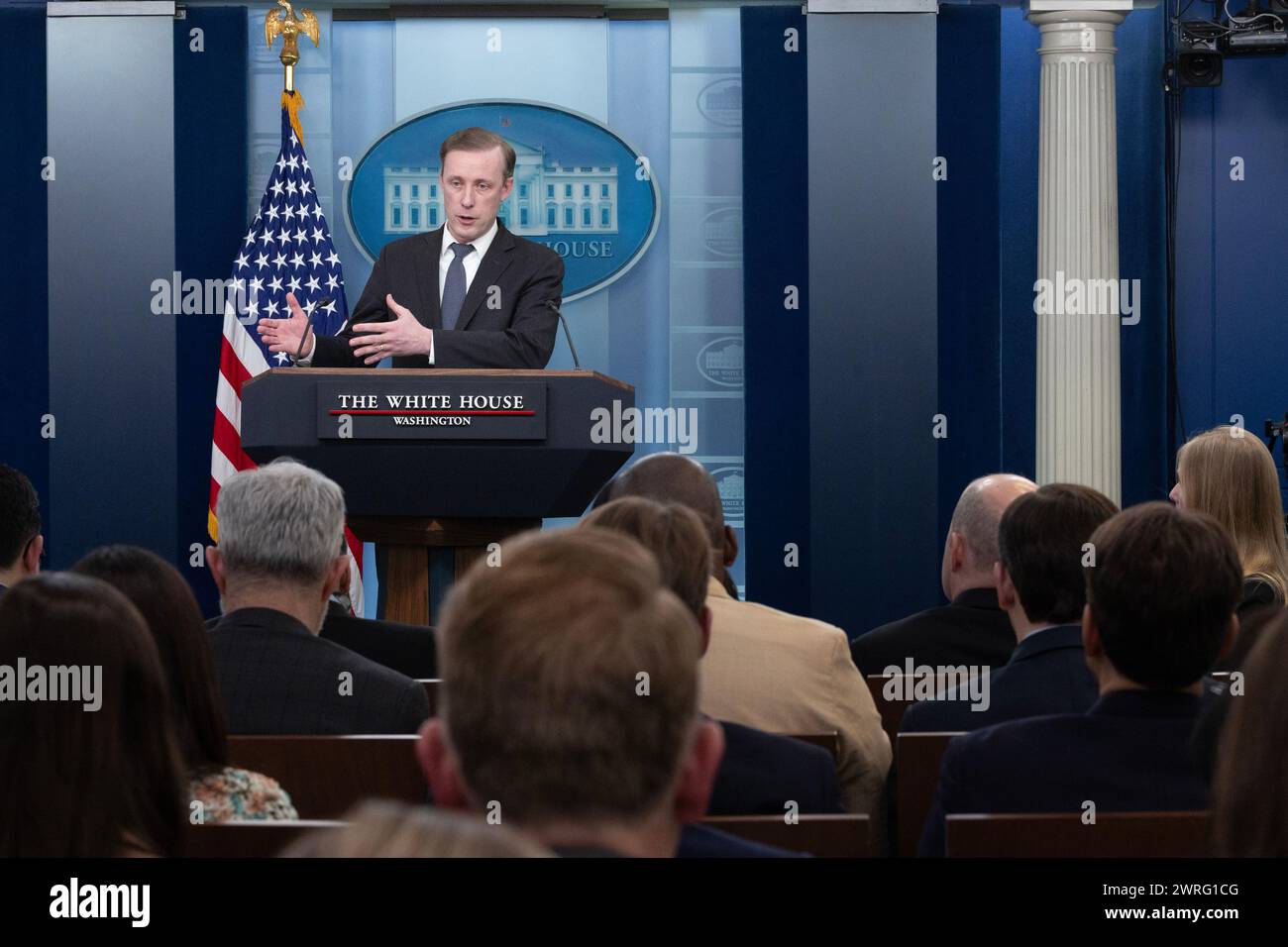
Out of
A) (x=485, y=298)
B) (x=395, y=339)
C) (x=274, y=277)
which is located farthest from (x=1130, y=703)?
(x=274, y=277)

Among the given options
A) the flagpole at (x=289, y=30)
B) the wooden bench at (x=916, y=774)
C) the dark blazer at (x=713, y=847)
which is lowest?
the wooden bench at (x=916, y=774)

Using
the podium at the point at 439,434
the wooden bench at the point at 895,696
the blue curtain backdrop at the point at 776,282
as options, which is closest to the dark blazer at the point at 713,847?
→ the wooden bench at the point at 895,696

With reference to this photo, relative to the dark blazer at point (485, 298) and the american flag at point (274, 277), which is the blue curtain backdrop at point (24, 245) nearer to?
the american flag at point (274, 277)

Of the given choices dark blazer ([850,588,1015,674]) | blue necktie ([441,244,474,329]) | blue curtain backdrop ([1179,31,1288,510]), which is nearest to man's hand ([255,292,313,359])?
blue necktie ([441,244,474,329])

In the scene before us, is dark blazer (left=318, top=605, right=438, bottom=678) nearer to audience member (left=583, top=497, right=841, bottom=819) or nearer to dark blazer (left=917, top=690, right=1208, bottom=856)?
audience member (left=583, top=497, right=841, bottom=819)

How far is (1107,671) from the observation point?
201 cm

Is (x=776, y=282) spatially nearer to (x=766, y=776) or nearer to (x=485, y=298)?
(x=485, y=298)

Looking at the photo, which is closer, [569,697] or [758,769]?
[569,697]

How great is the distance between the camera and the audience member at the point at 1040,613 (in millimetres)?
2432

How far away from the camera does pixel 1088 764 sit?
1.93 meters

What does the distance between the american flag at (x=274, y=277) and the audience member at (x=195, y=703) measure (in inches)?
171

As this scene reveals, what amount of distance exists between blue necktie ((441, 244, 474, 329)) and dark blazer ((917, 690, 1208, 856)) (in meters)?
3.21

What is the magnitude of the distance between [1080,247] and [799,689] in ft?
15.5
